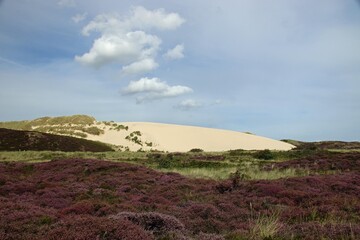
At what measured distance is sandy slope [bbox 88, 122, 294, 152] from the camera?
3068 inches

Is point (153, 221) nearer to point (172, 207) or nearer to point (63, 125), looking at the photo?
point (172, 207)

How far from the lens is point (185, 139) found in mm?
86500

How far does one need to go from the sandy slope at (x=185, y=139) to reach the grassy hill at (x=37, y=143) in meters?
15.4

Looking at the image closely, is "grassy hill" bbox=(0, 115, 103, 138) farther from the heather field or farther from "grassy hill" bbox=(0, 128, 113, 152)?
the heather field

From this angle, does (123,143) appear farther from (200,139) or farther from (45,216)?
(45,216)

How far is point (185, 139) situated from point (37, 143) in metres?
38.7

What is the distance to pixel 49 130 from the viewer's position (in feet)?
257

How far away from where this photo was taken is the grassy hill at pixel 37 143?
2075 inches

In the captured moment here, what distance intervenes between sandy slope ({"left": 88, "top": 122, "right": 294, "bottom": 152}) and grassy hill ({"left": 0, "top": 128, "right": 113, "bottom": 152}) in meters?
15.4

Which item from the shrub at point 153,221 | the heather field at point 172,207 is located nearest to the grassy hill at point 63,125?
the heather field at point 172,207

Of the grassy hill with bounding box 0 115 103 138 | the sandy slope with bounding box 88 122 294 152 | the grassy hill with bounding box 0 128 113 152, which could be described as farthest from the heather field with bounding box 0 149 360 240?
the grassy hill with bounding box 0 115 103 138

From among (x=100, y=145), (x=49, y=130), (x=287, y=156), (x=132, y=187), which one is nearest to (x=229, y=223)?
(x=132, y=187)

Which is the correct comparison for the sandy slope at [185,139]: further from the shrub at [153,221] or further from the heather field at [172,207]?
the shrub at [153,221]

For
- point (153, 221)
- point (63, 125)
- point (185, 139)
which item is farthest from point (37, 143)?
point (153, 221)
